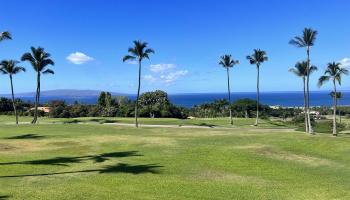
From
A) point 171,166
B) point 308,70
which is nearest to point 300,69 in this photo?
point 308,70

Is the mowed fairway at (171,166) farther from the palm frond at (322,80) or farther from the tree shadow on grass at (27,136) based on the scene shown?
the palm frond at (322,80)

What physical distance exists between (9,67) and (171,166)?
47.4 metres

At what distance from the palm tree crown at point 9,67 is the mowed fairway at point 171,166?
84.6 ft

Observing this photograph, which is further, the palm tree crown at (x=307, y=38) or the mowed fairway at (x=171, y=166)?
the palm tree crown at (x=307, y=38)

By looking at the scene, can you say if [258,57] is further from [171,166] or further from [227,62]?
[171,166]

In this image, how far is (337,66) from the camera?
184ft

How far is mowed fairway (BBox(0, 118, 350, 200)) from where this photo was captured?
19.8 metres

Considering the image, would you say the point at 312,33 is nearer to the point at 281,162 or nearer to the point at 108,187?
the point at 281,162

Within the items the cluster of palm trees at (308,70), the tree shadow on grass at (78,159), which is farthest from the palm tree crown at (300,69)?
the tree shadow on grass at (78,159)

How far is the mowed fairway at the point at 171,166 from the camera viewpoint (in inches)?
780

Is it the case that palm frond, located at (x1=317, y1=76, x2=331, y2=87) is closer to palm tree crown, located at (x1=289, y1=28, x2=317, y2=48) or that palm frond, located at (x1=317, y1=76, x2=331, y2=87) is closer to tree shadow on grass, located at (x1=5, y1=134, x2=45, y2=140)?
palm tree crown, located at (x1=289, y1=28, x2=317, y2=48)

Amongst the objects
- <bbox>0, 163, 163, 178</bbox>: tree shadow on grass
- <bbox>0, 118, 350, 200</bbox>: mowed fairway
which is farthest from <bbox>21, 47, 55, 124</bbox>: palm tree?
<bbox>0, 163, 163, 178</bbox>: tree shadow on grass

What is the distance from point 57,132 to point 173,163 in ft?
65.4

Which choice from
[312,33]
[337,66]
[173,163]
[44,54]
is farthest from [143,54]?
[173,163]
